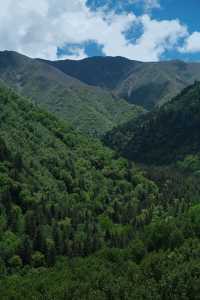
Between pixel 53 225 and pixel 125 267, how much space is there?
6866 cm

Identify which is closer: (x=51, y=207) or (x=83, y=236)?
(x=83, y=236)

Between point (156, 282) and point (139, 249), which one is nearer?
point (156, 282)

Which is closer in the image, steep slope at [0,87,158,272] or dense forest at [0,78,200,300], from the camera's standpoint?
dense forest at [0,78,200,300]

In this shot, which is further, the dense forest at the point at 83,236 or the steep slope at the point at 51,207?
the steep slope at the point at 51,207

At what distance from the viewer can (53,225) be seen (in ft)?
475

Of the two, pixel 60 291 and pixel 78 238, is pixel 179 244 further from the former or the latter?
pixel 78 238

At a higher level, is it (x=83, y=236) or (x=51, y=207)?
(x=51, y=207)

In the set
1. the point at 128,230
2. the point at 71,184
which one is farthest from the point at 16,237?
the point at 71,184

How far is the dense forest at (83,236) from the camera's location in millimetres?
70562

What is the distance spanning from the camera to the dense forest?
70.6 meters

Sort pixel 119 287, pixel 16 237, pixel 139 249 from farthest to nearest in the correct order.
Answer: pixel 16 237 → pixel 139 249 → pixel 119 287

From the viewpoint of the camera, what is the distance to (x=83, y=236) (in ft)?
463

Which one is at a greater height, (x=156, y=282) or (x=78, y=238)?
(x=156, y=282)

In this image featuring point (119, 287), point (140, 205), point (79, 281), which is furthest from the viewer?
point (140, 205)
